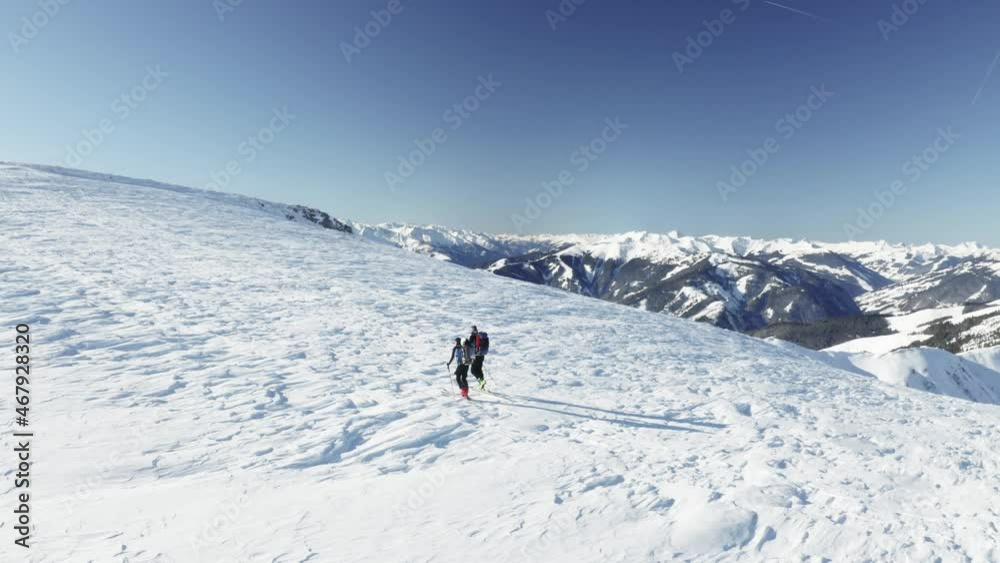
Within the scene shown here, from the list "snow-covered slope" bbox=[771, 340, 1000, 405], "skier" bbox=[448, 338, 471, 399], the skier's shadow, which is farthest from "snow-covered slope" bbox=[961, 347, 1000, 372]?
"skier" bbox=[448, 338, 471, 399]

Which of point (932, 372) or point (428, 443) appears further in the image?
point (932, 372)

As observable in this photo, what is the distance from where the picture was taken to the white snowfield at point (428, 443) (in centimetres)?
690

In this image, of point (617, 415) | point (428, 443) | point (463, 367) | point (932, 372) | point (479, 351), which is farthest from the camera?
point (932, 372)

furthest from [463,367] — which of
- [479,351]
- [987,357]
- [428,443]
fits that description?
[987,357]

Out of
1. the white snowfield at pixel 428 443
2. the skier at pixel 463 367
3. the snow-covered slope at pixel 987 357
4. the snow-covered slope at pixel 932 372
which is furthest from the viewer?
the snow-covered slope at pixel 987 357

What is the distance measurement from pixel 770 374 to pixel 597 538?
51.0 feet

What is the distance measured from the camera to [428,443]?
9844mm

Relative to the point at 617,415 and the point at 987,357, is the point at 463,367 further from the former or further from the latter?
the point at 987,357

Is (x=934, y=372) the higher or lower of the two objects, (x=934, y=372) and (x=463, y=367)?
the lower

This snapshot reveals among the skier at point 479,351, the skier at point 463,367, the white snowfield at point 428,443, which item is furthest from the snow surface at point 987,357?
the skier at point 463,367

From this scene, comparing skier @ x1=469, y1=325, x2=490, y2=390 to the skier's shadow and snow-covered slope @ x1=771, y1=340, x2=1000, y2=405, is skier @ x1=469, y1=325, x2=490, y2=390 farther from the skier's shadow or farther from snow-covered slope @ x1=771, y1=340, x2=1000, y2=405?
snow-covered slope @ x1=771, y1=340, x2=1000, y2=405

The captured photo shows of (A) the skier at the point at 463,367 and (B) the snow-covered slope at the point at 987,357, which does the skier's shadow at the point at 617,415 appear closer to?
(A) the skier at the point at 463,367

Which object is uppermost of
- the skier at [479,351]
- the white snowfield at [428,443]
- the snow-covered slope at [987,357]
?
the skier at [479,351]

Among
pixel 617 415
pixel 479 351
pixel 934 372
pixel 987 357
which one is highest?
pixel 479 351
